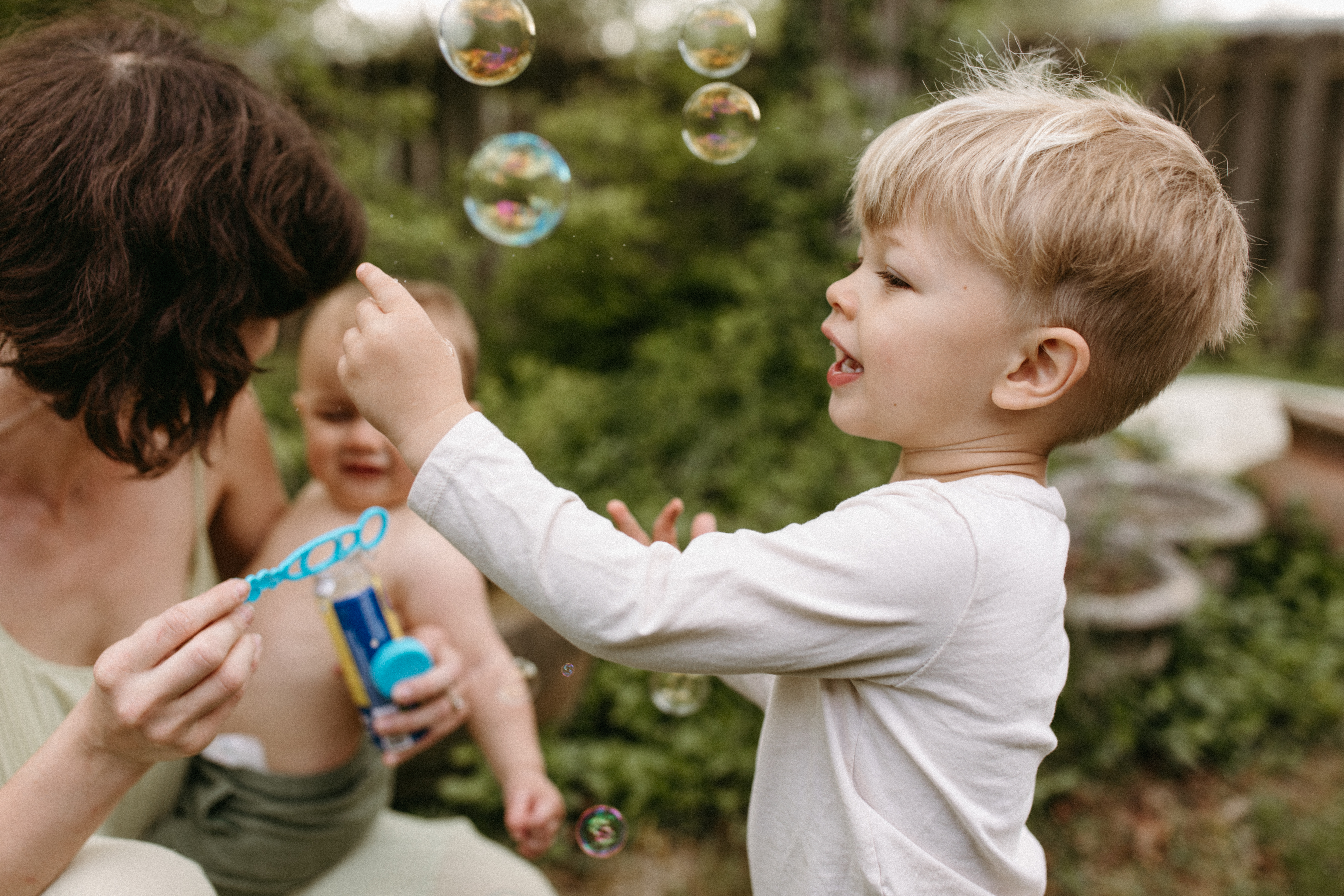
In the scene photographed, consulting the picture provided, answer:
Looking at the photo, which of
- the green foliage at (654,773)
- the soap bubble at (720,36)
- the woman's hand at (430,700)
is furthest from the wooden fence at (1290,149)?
the woman's hand at (430,700)

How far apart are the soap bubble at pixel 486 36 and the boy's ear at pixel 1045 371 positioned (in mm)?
943

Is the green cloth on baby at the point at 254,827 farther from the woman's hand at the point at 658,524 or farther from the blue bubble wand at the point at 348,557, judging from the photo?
the woman's hand at the point at 658,524

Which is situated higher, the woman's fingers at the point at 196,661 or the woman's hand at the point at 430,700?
the woman's fingers at the point at 196,661

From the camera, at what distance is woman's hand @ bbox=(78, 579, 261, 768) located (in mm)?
947

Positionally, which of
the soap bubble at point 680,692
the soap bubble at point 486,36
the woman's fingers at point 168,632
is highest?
the soap bubble at point 486,36

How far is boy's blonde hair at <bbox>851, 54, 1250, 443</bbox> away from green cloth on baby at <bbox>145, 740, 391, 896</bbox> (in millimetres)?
1198

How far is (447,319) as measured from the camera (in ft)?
5.91

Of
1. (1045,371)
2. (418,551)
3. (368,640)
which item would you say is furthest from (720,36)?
(368,640)

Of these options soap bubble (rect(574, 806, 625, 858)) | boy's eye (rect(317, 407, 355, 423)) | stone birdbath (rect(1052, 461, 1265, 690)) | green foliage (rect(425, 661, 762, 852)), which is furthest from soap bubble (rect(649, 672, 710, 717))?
stone birdbath (rect(1052, 461, 1265, 690))

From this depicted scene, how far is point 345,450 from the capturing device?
66.9 inches

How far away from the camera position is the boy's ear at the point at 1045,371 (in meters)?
1.04

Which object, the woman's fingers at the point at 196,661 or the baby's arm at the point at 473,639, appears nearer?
the woman's fingers at the point at 196,661

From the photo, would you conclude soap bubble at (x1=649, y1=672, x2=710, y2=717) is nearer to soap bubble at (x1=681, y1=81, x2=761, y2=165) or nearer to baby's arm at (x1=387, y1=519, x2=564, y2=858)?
baby's arm at (x1=387, y1=519, x2=564, y2=858)

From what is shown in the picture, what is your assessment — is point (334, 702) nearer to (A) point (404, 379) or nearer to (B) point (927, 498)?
(A) point (404, 379)
